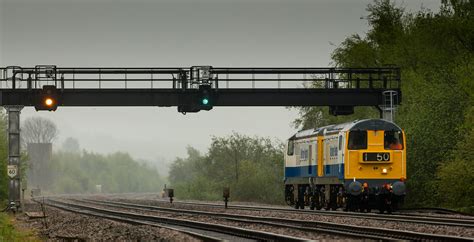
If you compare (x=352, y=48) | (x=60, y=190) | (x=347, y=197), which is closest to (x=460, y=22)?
(x=352, y=48)

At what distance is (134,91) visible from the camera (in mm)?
44938

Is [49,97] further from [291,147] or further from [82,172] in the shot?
[82,172]

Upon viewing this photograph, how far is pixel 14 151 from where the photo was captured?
153ft

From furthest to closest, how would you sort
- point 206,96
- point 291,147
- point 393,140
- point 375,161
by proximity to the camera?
point 291,147 < point 206,96 < point 393,140 < point 375,161

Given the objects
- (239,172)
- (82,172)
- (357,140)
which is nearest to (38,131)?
(82,172)

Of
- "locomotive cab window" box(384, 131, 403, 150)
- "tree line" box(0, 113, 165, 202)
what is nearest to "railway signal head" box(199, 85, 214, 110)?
"locomotive cab window" box(384, 131, 403, 150)

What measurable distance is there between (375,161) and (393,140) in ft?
3.75

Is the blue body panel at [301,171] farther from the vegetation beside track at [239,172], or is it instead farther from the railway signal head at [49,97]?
the vegetation beside track at [239,172]

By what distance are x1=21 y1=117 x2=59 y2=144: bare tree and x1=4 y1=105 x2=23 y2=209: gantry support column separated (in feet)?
398

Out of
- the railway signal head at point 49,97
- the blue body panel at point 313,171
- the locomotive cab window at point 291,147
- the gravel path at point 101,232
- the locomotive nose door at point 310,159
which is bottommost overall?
the gravel path at point 101,232

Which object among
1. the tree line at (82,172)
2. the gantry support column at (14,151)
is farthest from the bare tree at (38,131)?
the gantry support column at (14,151)

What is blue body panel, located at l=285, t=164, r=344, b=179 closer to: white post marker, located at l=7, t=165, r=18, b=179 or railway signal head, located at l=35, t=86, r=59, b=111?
railway signal head, located at l=35, t=86, r=59, b=111

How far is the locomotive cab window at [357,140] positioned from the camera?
123 ft

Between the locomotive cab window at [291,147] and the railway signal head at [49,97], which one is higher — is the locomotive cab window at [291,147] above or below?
below
